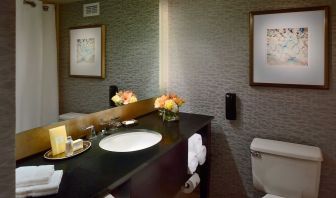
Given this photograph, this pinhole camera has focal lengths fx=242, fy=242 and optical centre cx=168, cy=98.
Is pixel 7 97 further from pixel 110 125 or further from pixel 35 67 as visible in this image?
pixel 110 125

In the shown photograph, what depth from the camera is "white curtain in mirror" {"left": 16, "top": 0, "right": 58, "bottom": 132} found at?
116 centimetres

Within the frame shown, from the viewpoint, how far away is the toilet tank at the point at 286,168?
1648 millimetres

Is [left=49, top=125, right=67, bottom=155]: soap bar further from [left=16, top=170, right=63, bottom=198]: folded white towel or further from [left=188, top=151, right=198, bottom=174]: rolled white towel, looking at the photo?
[left=188, top=151, right=198, bottom=174]: rolled white towel

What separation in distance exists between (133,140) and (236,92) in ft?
3.16

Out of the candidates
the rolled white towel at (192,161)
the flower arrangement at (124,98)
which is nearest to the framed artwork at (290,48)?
the rolled white towel at (192,161)

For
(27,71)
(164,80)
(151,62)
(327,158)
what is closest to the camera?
(27,71)

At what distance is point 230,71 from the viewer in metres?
2.07

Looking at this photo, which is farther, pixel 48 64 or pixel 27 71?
pixel 48 64

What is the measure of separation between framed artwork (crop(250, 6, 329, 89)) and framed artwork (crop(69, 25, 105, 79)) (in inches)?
46.2

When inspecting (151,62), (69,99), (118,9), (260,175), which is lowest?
(260,175)

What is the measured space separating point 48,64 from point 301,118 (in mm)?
1794

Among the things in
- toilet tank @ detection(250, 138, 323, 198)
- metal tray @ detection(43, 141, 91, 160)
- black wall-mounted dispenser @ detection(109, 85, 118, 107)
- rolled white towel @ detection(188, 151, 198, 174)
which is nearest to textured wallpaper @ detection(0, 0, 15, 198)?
metal tray @ detection(43, 141, 91, 160)

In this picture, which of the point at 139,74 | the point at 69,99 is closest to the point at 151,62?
the point at 139,74

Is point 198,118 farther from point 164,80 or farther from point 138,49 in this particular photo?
point 138,49
